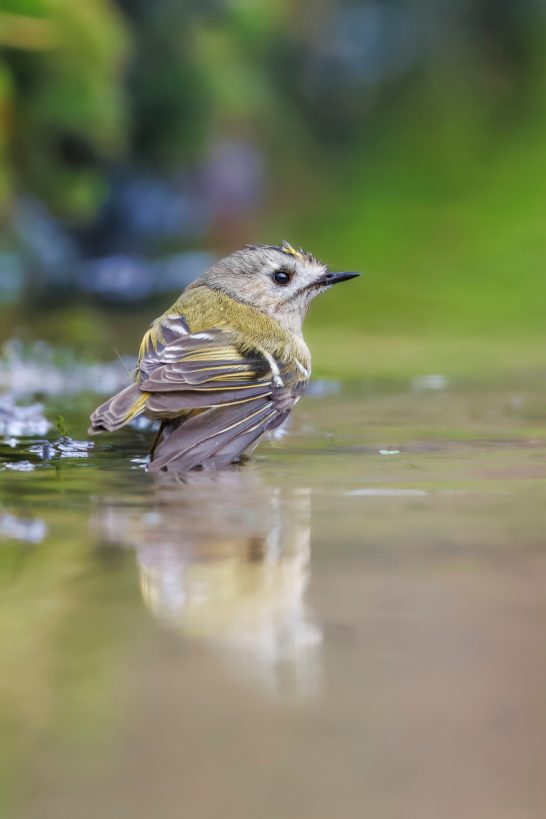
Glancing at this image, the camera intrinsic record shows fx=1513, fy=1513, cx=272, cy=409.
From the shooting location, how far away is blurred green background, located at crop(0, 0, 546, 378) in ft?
31.7

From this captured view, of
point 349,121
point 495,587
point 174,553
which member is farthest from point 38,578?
point 349,121

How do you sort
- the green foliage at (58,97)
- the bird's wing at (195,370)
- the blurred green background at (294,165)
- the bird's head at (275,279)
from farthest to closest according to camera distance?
the green foliage at (58,97) → the blurred green background at (294,165) → the bird's head at (275,279) → the bird's wing at (195,370)

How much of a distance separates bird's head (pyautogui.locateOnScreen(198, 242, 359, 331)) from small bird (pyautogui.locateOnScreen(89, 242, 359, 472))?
0.01 meters

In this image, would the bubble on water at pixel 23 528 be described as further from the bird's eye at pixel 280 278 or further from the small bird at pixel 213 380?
the bird's eye at pixel 280 278

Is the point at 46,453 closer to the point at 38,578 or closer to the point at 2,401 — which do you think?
the point at 2,401

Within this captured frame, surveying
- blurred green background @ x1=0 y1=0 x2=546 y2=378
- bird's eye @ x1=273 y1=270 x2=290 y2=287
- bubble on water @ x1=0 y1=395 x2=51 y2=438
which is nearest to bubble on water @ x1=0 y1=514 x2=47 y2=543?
bubble on water @ x1=0 y1=395 x2=51 y2=438

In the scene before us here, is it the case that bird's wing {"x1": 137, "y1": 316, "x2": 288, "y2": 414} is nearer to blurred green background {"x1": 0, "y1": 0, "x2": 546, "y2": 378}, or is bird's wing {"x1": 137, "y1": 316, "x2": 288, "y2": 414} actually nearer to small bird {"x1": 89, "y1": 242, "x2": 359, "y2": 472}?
small bird {"x1": 89, "y1": 242, "x2": 359, "y2": 472}

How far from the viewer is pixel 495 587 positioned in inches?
117

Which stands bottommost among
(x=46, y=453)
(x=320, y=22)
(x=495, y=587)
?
(x=495, y=587)

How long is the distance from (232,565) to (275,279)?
2.48 meters

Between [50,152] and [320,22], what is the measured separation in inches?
394

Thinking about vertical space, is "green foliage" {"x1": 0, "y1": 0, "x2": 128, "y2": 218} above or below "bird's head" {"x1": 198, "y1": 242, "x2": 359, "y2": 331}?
above

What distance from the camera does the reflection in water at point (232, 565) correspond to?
2.58 m

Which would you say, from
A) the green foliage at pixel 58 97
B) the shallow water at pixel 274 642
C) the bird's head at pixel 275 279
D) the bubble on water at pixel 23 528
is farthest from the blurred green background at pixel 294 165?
the bubble on water at pixel 23 528
